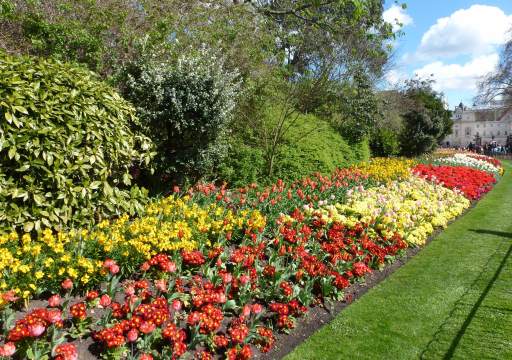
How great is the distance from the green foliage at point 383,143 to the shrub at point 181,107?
48.1 ft

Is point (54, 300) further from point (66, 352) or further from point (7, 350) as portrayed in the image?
point (7, 350)

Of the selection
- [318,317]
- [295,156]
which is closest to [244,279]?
[318,317]

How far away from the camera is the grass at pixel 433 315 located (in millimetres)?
3629

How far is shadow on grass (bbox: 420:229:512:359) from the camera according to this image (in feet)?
12.0

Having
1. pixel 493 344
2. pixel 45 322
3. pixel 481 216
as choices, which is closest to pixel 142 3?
pixel 45 322

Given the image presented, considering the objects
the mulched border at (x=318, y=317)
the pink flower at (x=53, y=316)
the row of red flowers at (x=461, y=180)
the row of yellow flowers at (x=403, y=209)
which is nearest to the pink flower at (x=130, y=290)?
the pink flower at (x=53, y=316)

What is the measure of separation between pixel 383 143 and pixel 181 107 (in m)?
15.7

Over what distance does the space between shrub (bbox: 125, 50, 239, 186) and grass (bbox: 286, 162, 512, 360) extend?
3.31 metres

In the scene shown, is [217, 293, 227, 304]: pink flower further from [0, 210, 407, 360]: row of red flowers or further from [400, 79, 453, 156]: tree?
[400, 79, 453, 156]: tree

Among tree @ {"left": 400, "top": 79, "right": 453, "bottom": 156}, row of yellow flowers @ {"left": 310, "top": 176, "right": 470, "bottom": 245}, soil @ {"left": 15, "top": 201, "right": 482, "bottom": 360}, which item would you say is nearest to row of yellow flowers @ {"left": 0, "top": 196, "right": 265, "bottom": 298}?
soil @ {"left": 15, "top": 201, "right": 482, "bottom": 360}

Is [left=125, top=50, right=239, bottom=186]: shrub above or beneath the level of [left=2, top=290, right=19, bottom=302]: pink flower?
above

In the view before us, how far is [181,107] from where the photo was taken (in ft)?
20.3

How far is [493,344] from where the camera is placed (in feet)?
12.1

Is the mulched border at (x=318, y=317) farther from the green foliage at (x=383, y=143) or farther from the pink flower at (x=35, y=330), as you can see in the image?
the green foliage at (x=383, y=143)
